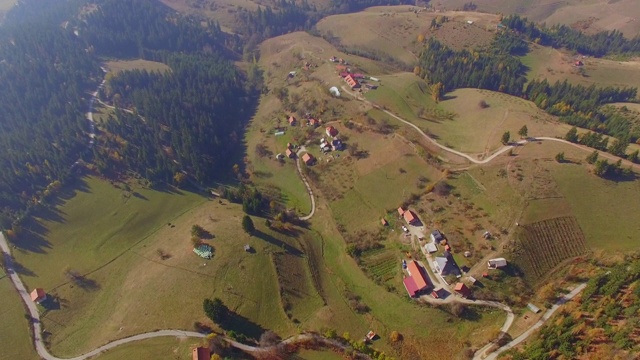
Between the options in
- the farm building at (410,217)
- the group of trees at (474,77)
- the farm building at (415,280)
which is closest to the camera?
the farm building at (415,280)

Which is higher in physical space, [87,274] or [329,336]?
[329,336]

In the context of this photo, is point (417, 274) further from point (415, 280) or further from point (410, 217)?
point (410, 217)

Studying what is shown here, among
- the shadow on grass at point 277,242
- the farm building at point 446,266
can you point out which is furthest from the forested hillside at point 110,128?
the farm building at point 446,266

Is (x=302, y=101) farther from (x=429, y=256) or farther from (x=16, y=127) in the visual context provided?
(x=16, y=127)

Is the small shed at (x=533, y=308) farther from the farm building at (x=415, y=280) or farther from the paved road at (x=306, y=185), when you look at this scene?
the paved road at (x=306, y=185)

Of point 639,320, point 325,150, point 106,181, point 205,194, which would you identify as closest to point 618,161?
point 639,320

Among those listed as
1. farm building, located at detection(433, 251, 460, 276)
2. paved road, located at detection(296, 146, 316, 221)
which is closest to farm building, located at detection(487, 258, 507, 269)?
farm building, located at detection(433, 251, 460, 276)

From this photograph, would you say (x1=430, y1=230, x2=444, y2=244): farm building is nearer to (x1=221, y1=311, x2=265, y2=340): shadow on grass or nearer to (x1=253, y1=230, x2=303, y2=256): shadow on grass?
(x1=253, y1=230, x2=303, y2=256): shadow on grass
